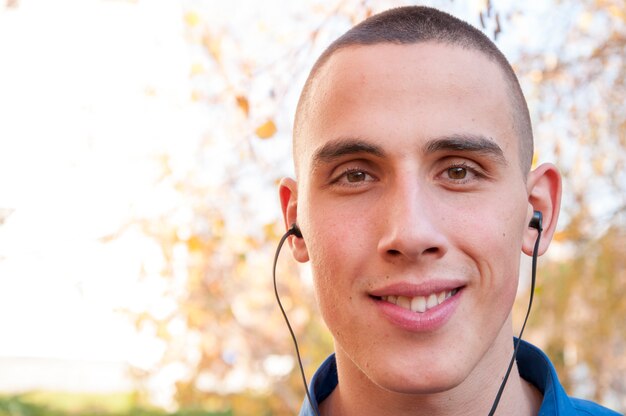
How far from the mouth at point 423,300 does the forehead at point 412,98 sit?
40 centimetres

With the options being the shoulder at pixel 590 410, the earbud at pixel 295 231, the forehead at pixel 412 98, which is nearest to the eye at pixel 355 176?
the forehead at pixel 412 98

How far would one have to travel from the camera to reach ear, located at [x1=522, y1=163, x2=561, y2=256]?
96.1 inches

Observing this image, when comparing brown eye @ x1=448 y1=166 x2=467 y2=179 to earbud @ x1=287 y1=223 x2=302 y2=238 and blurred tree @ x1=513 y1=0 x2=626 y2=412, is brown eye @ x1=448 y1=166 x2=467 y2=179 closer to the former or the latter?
earbud @ x1=287 y1=223 x2=302 y2=238

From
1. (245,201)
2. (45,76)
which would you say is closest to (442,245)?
(245,201)

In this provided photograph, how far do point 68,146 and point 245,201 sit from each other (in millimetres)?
1506

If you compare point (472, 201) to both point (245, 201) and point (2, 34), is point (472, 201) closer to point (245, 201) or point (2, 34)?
point (245, 201)

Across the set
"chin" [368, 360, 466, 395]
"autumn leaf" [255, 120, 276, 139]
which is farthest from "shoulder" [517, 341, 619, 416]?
"autumn leaf" [255, 120, 276, 139]

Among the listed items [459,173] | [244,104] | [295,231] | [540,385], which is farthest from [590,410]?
[244,104]

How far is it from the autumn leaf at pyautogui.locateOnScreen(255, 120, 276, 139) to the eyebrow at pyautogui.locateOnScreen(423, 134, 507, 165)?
315 cm

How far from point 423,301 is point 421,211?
24 centimetres

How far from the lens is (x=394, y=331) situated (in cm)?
212

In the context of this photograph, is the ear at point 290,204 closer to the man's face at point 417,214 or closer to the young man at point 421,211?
the young man at point 421,211

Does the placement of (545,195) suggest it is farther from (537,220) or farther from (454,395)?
(454,395)

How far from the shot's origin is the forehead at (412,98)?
219 cm
